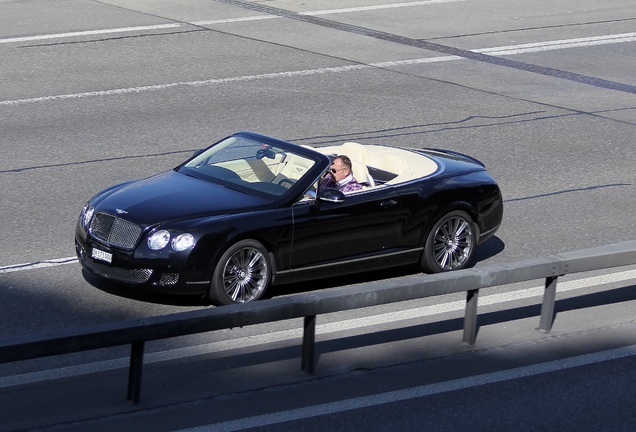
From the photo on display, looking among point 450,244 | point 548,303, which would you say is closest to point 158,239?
point 450,244

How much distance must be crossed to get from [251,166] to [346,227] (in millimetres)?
1038

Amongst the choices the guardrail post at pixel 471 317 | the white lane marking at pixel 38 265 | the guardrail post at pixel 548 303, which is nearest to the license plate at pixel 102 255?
the white lane marking at pixel 38 265

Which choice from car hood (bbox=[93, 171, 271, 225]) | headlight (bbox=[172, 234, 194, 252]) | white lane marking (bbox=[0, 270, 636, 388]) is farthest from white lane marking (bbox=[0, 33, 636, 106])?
white lane marking (bbox=[0, 270, 636, 388])

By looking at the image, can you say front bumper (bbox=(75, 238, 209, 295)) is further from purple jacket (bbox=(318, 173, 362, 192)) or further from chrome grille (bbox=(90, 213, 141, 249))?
purple jacket (bbox=(318, 173, 362, 192))

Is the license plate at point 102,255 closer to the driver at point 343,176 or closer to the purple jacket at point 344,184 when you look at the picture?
the purple jacket at point 344,184

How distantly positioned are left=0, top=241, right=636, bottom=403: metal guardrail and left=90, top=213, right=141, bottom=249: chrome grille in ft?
7.12

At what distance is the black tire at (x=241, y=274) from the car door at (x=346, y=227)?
0.98 ft

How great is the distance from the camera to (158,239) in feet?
30.4

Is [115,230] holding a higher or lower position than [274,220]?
lower

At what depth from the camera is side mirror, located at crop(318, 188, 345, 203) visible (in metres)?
9.86

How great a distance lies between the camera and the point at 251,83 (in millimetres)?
17594

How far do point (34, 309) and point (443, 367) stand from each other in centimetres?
330

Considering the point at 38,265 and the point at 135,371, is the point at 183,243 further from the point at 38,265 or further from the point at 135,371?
the point at 135,371

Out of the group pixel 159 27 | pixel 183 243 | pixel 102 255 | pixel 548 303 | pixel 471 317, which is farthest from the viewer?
pixel 159 27
